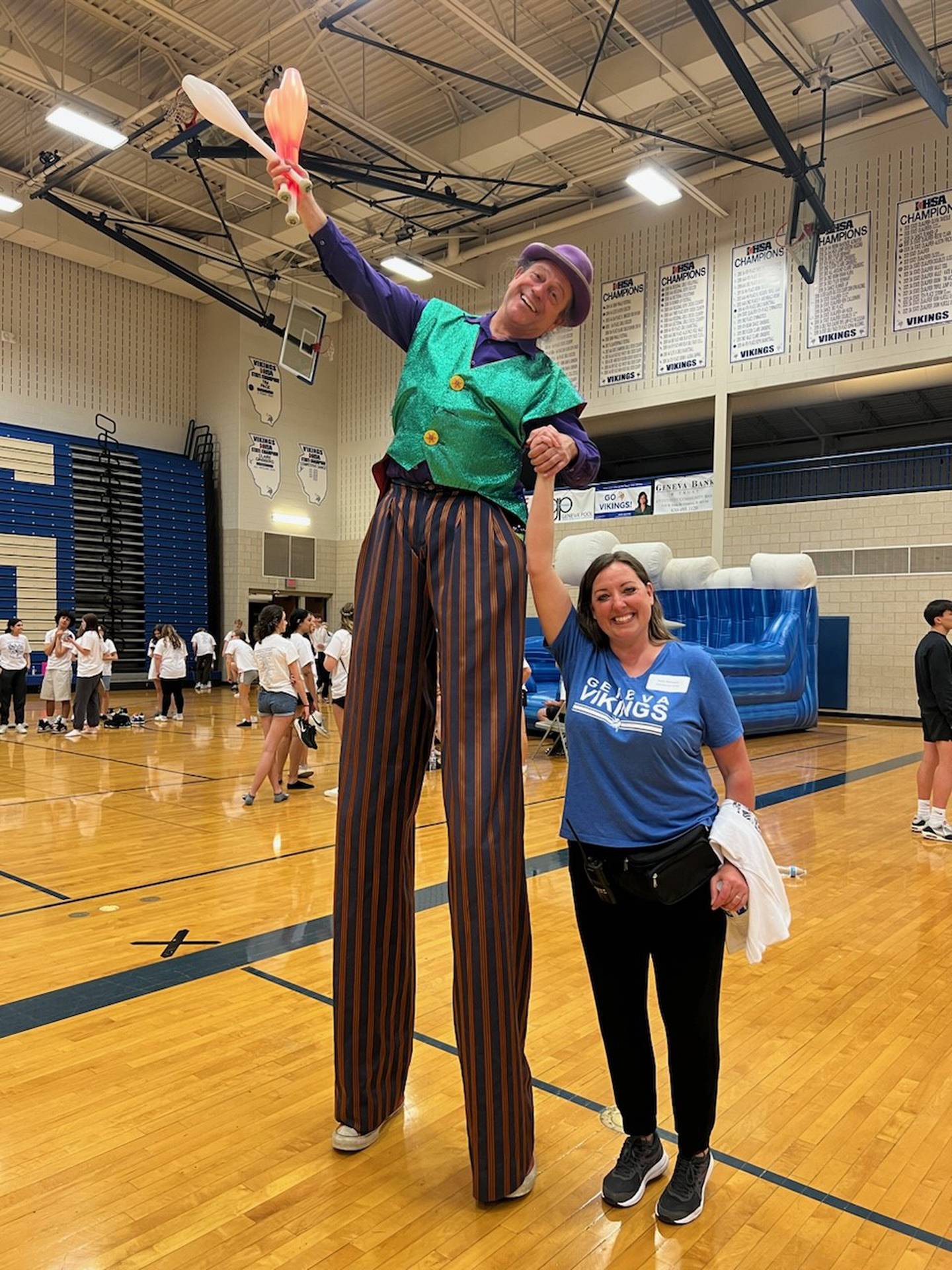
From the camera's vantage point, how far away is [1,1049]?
278 centimetres

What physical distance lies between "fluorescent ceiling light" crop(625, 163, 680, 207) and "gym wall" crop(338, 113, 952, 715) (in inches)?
120

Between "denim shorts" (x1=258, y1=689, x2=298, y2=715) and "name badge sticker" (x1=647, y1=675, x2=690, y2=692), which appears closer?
"name badge sticker" (x1=647, y1=675, x2=690, y2=692)

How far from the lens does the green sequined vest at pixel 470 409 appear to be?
2.07 m

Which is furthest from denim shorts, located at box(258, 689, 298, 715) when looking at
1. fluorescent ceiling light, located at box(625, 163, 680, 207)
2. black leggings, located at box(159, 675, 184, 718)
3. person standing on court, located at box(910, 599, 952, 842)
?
fluorescent ceiling light, located at box(625, 163, 680, 207)

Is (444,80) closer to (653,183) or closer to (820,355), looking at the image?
(653,183)

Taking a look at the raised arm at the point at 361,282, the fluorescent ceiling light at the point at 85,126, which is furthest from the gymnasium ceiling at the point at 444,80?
the raised arm at the point at 361,282

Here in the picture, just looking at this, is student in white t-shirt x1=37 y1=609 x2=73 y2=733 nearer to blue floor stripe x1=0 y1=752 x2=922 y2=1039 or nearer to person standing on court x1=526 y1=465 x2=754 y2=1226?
blue floor stripe x1=0 y1=752 x2=922 y2=1039

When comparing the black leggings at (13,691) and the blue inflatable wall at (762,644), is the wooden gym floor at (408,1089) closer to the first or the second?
the blue inflatable wall at (762,644)

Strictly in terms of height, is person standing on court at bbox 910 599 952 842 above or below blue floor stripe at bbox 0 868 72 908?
above

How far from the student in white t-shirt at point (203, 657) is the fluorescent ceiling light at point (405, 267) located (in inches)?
282

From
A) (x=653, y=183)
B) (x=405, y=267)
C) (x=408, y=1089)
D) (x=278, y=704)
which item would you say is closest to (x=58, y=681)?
(x=278, y=704)

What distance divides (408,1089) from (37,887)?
2804mm

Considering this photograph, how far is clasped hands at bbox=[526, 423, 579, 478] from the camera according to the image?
1977 millimetres

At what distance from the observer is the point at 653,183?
12.3m
